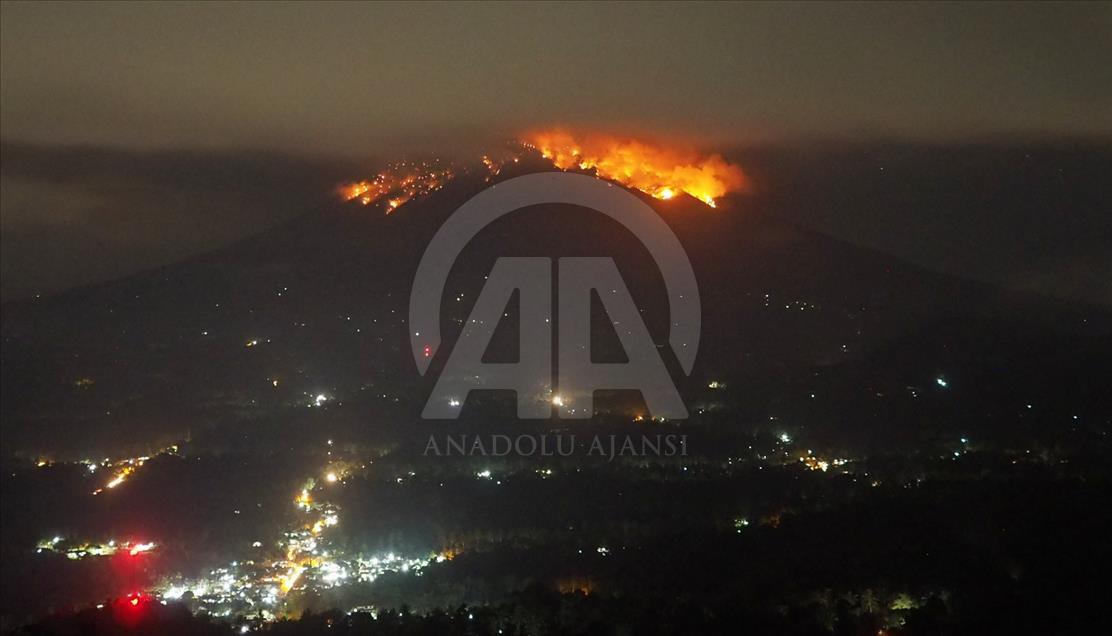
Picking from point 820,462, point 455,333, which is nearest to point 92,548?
point 820,462

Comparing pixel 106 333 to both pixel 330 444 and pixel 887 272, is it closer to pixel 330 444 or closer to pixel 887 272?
pixel 330 444

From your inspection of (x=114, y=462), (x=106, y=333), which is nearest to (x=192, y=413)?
(x=114, y=462)

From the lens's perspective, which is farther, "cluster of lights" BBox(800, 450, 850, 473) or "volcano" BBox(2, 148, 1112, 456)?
"volcano" BBox(2, 148, 1112, 456)

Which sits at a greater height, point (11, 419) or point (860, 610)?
point (11, 419)

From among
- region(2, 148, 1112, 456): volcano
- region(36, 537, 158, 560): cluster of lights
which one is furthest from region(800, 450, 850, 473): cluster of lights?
region(36, 537, 158, 560): cluster of lights

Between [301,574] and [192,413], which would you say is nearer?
[301,574]

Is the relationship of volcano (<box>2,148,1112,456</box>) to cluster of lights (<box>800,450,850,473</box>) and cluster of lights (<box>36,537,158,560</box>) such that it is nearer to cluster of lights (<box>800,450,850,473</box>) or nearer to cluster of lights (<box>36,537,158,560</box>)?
cluster of lights (<box>800,450,850,473</box>)

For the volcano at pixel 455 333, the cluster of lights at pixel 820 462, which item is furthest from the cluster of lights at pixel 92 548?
the cluster of lights at pixel 820 462

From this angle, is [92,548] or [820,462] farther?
[820,462]

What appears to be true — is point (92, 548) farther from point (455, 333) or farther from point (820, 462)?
point (455, 333)
